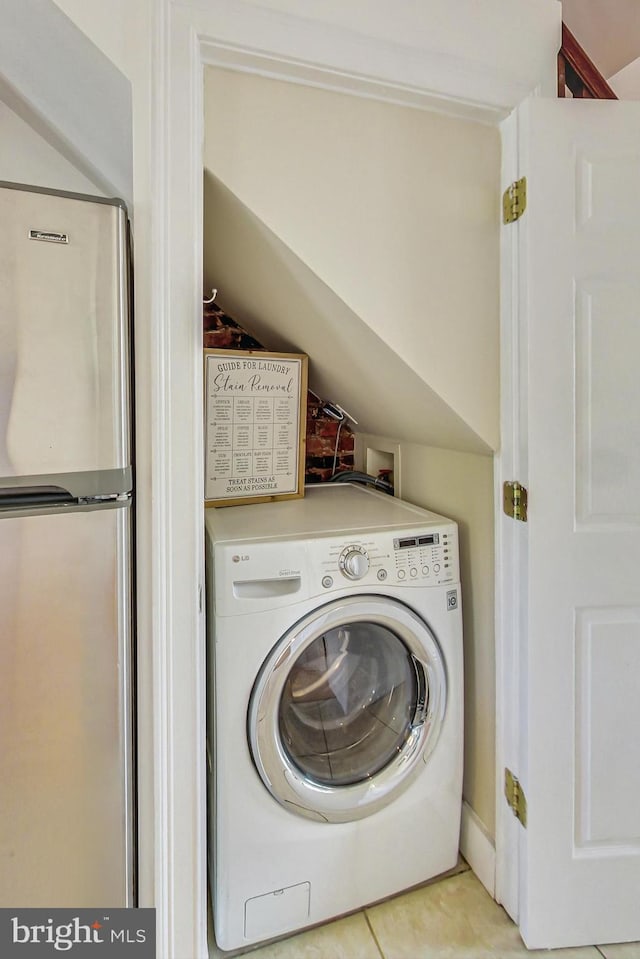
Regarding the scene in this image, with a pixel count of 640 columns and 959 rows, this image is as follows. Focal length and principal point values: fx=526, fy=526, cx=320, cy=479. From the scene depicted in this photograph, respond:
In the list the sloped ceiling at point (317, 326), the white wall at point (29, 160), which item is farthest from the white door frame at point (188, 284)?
the white wall at point (29, 160)

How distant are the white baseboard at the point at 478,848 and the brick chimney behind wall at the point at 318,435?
135cm

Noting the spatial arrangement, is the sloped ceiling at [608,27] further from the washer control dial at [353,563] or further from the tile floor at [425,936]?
the tile floor at [425,936]

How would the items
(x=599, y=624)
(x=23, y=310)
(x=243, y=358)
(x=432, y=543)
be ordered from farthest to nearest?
(x=243, y=358) < (x=432, y=543) < (x=599, y=624) < (x=23, y=310)

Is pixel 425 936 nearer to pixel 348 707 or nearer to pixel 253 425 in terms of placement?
pixel 348 707

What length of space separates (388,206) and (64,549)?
1079mm

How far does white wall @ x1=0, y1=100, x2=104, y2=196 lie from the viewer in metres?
1.64

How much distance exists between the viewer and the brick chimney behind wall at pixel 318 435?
88.9 inches

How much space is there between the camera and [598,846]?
51.9 inches

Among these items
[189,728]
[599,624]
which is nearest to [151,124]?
[189,728]

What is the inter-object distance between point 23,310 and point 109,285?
0.58 ft

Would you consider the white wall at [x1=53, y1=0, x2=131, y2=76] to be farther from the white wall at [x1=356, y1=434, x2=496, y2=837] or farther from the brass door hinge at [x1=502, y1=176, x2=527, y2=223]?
the white wall at [x1=356, y1=434, x2=496, y2=837]

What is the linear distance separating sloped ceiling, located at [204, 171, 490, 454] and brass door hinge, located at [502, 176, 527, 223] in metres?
0.45

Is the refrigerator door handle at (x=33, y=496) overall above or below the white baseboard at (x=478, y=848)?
above

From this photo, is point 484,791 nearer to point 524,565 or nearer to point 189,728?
point 524,565
